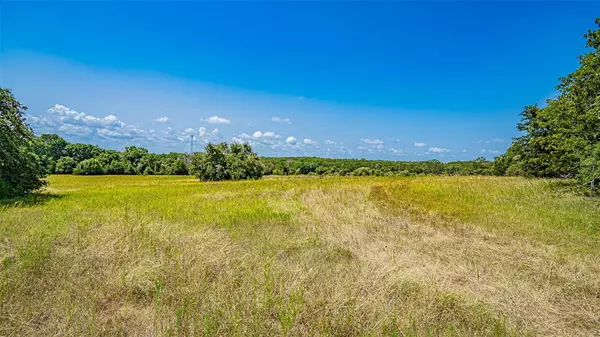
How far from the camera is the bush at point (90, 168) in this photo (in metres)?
63.0

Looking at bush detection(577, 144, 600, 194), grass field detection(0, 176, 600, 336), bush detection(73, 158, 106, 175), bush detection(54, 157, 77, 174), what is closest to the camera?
grass field detection(0, 176, 600, 336)

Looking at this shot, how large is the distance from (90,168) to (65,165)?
6625 millimetres

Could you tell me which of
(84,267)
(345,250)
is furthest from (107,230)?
(345,250)

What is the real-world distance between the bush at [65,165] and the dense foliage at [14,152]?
217ft

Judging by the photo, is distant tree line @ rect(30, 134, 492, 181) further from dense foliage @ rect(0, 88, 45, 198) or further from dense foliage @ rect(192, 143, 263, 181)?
dense foliage @ rect(0, 88, 45, 198)

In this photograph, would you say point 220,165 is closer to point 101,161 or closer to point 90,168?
point 90,168

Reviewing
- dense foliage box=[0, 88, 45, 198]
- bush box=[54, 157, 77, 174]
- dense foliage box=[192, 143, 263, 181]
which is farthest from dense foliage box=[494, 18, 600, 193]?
bush box=[54, 157, 77, 174]

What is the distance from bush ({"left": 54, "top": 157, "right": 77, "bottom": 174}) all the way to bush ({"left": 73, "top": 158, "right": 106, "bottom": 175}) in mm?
3722

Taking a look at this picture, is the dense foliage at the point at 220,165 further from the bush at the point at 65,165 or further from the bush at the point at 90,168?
the bush at the point at 65,165

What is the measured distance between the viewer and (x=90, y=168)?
6400 centimetres

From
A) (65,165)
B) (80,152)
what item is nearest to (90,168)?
(65,165)

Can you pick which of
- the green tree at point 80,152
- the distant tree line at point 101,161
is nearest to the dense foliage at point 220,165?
the distant tree line at point 101,161

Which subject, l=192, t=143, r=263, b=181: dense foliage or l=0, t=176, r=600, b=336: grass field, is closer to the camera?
l=0, t=176, r=600, b=336: grass field

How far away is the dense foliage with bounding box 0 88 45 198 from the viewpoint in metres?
11.7
